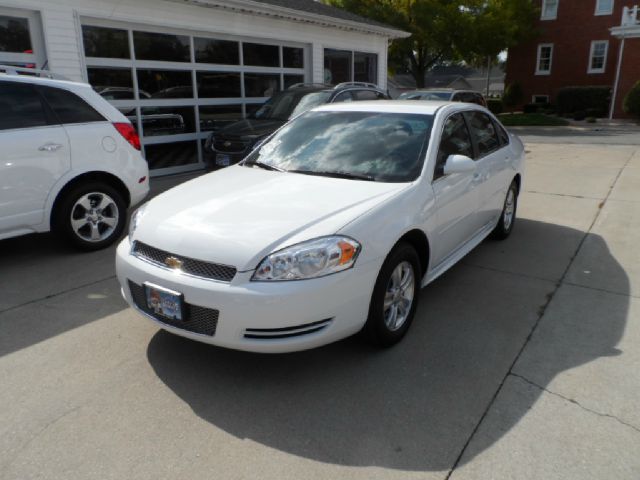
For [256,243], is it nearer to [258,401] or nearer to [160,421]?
[258,401]

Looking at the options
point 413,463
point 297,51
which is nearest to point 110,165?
point 413,463

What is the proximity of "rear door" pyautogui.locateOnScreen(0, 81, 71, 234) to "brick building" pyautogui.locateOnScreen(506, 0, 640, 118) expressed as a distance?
1208 inches

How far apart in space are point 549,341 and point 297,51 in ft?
34.5

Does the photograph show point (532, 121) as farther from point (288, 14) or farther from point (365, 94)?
point (365, 94)

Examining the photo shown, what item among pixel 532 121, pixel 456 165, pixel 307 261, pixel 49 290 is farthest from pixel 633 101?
pixel 49 290

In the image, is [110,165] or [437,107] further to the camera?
[110,165]

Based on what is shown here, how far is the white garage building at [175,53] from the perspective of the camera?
7.78 meters

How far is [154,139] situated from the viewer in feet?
31.4

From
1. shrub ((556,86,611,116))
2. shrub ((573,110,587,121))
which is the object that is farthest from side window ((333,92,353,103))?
shrub ((556,86,611,116))

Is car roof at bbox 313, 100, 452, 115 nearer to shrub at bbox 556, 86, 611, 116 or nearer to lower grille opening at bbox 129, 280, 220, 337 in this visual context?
lower grille opening at bbox 129, 280, 220, 337

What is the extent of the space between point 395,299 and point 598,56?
3409cm

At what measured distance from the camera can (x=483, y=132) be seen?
4.99 meters

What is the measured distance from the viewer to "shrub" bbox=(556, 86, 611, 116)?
2907 centimetres

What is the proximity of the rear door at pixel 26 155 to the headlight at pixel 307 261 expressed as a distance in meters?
3.18
